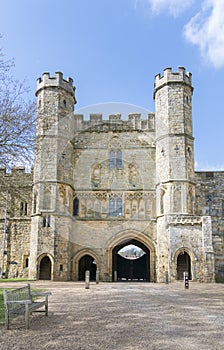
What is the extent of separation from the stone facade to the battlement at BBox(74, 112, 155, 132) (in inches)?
2.6

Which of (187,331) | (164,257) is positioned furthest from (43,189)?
(187,331)

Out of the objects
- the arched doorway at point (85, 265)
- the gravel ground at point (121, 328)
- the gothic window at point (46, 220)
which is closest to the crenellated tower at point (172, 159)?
the arched doorway at point (85, 265)

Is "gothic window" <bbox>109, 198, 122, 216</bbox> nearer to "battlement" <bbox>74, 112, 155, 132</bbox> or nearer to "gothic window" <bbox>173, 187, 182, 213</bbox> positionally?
"gothic window" <bbox>173, 187, 182, 213</bbox>

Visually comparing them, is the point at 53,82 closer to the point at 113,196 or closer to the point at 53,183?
the point at 53,183

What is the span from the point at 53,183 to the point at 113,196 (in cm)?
409

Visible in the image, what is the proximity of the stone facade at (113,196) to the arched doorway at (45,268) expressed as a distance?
6 cm

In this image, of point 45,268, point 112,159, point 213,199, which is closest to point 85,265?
point 45,268

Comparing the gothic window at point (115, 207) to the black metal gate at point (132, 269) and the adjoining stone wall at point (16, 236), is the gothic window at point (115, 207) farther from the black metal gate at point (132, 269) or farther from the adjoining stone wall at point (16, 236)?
the black metal gate at point (132, 269)

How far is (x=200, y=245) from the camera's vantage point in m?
18.9

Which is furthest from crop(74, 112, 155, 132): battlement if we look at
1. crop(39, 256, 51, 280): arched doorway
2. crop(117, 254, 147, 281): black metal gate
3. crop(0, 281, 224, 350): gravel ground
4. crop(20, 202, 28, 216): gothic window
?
crop(0, 281, 224, 350): gravel ground

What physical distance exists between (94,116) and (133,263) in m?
12.2

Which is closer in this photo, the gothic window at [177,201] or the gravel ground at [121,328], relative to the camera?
the gravel ground at [121,328]

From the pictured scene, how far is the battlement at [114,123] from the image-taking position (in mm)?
23734

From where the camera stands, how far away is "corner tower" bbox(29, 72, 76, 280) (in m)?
20.1
